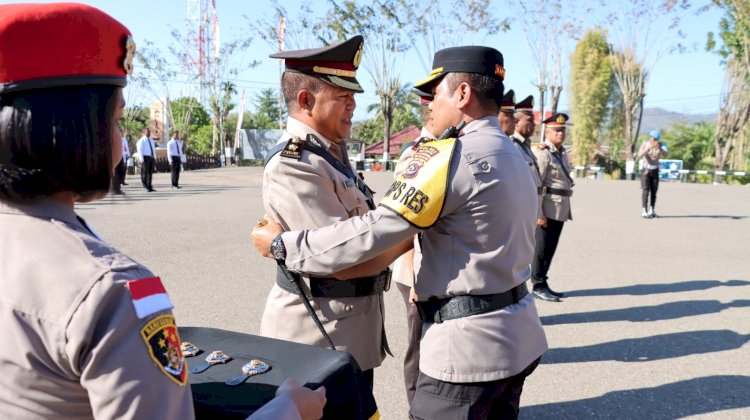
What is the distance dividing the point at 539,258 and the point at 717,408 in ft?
7.81

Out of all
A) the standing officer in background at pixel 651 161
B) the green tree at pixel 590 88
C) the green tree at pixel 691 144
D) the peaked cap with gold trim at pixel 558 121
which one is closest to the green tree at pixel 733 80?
the green tree at pixel 590 88

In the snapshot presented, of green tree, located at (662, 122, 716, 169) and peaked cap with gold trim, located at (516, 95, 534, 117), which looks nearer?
peaked cap with gold trim, located at (516, 95, 534, 117)

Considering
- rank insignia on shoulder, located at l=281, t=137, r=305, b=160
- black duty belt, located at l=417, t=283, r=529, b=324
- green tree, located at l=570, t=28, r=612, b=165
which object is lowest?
black duty belt, located at l=417, t=283, r=529, b=324

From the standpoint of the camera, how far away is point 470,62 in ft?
6.35

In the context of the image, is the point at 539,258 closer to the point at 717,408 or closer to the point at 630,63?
the point at 717,408

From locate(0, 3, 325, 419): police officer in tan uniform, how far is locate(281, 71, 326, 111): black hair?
4.10 ft

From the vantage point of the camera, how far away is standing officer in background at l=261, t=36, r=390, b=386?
2.01 m

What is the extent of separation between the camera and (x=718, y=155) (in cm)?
3094

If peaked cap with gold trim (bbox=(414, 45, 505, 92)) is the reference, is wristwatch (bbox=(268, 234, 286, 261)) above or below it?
below

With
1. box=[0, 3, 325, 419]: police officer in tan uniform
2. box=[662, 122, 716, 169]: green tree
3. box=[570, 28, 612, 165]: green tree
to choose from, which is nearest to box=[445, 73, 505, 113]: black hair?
box=[0, 3, 325, 419]: police officer in tan uniform

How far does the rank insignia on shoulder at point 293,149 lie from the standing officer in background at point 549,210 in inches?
159

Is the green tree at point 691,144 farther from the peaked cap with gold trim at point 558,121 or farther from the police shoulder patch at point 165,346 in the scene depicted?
the police shoulder patch at point 165,346

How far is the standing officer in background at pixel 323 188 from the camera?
6.59 feet

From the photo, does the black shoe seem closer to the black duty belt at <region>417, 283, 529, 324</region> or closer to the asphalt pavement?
the asphalt pavement
